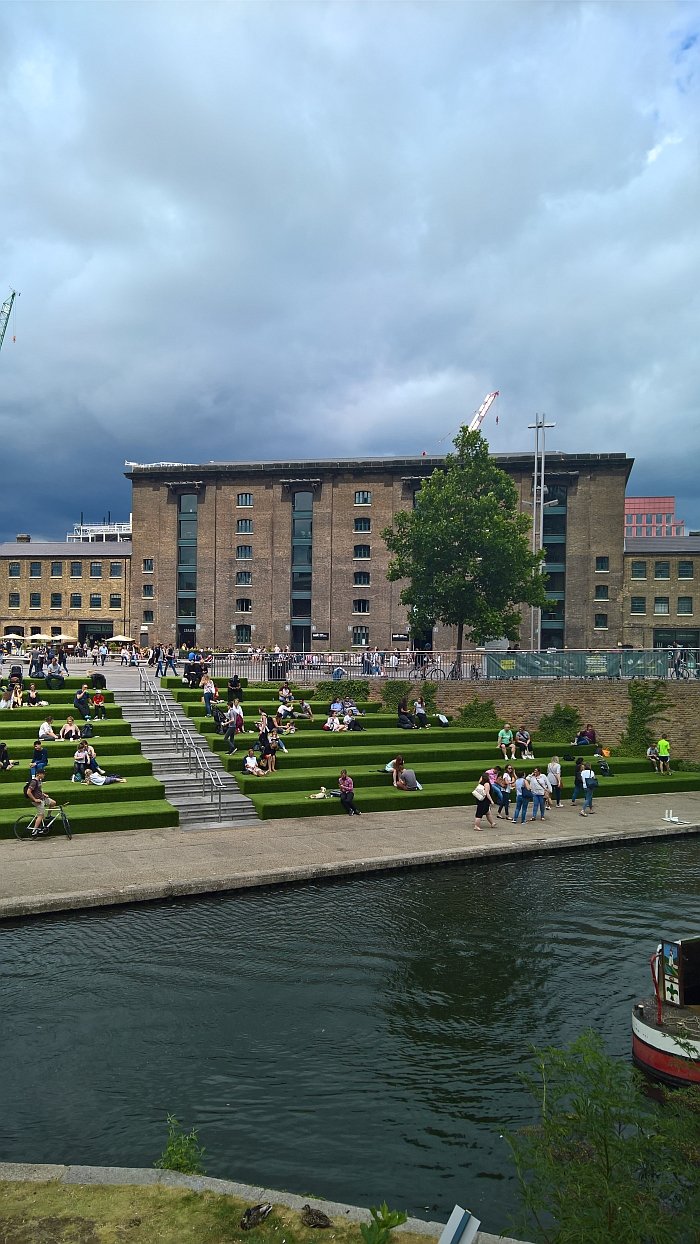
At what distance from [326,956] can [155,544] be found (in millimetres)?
60808

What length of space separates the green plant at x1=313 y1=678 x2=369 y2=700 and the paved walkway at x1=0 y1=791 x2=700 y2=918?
13069 mm

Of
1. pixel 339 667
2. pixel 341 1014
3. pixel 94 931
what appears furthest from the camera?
pixel 339 667

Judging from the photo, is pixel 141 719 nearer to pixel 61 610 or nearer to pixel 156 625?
pixel 156 625

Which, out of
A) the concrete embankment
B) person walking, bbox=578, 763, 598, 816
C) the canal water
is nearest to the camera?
the concrete embankment

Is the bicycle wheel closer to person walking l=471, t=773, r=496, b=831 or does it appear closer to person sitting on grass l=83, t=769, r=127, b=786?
person sitting on grass l=83, t=769, r=127, b=786

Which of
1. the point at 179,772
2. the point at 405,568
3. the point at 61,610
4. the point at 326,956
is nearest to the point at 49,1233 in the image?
the point at 326,956

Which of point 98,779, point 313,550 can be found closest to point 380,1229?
point 98,779

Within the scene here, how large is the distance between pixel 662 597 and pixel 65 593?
53648 millimetres

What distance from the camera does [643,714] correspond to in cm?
3522

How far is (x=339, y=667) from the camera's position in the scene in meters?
38.4

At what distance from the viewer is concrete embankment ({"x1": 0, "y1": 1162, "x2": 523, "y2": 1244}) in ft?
21.7

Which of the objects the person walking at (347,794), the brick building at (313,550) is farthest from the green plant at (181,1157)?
the brick building at (313,550)

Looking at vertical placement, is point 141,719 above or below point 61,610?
below

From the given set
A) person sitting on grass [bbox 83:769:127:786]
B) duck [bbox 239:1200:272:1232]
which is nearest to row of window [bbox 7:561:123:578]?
person sitting on grass [bbox 83:769:127:786]
